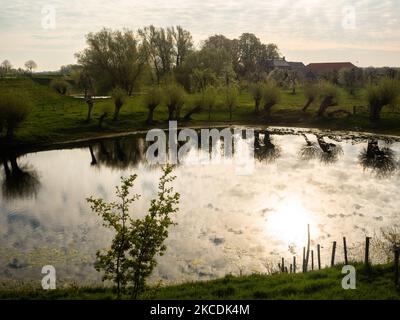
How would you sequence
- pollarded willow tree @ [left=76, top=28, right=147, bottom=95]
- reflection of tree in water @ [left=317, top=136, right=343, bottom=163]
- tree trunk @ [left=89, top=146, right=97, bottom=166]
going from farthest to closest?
pollarded willow tree @ [left=76, top=28, right=147, bottom=95], reflection of tree in water @ [left=317, top=136, right=343, bottom=163], tree trunk @ [left=89, top=146, right=97, bottom=166]

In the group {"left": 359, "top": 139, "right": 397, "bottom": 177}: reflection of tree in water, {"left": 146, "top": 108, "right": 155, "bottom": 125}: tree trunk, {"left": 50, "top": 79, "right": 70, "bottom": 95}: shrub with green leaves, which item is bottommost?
{"left": 359, "top": 139, "right": 397, "bottom": 177}: reflection of tree in water

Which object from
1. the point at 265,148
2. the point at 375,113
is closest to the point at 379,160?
the point at 265,148

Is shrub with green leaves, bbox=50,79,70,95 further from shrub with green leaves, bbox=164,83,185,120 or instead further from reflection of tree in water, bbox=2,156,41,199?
reflection of tree in water, bbox=2,156,41,199

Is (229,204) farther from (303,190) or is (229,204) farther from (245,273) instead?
(245,273)

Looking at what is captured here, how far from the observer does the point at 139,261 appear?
36.2 feet

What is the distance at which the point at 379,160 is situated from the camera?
3506 centimetres

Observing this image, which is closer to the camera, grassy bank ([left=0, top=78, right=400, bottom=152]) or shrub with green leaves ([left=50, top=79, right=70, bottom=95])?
grassy bank ([left=0, top=78, right=400, bottom=152])

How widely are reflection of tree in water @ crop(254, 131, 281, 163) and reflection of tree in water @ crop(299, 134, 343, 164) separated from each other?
2.43m

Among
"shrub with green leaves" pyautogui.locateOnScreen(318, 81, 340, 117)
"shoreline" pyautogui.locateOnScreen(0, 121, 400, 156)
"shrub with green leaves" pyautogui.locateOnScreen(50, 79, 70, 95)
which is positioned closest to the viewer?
"shoreline" pyautogui.locateOnScreen(0, 121, 400, 156)

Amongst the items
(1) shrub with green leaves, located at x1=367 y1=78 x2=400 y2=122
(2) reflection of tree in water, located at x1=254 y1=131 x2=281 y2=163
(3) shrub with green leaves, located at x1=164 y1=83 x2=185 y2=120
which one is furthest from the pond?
(3) shrub with green leaves, located at x1=164 y1=83 x2=185 y2=120

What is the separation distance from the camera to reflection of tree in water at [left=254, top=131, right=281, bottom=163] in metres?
37.4

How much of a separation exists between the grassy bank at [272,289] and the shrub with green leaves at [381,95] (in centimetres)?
4034

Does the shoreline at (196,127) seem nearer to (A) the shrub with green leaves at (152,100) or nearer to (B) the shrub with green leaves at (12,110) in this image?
(B) the shrub with green leaves at (12,110)
